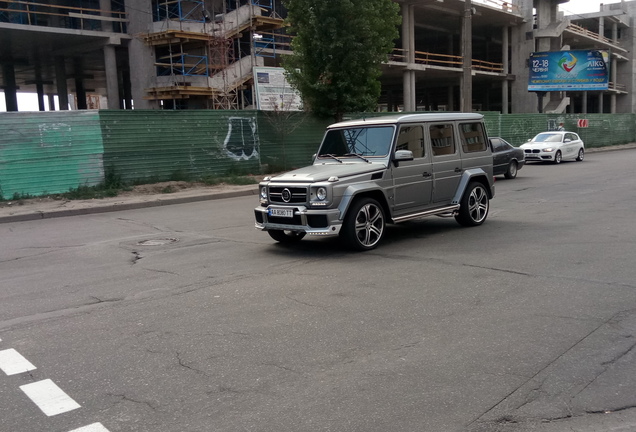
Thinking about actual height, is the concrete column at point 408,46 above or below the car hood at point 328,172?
above

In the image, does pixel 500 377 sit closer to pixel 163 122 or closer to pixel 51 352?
pixel 51 352

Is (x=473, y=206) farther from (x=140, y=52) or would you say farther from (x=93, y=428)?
(x=140, y=52)

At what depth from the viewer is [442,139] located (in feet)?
33.3

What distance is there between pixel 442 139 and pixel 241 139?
13354mm

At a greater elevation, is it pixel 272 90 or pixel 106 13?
pixel 106 13

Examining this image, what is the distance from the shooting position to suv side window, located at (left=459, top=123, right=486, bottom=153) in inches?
416

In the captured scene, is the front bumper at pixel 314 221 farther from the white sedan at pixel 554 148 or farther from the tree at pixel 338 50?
the white sedan at pixel 554 148

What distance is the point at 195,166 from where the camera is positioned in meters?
20.9

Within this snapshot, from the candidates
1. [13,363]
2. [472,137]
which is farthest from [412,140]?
[13,363]

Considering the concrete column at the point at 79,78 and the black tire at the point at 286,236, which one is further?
the concrete column at the point at 79,78

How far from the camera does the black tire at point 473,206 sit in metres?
10.5

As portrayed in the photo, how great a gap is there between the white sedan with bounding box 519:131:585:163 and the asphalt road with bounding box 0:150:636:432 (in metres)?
18.8

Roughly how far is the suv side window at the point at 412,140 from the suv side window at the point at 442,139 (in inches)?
11.2

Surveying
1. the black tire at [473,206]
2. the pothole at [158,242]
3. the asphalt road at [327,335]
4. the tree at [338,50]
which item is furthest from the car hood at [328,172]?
the tree at [338,50]
